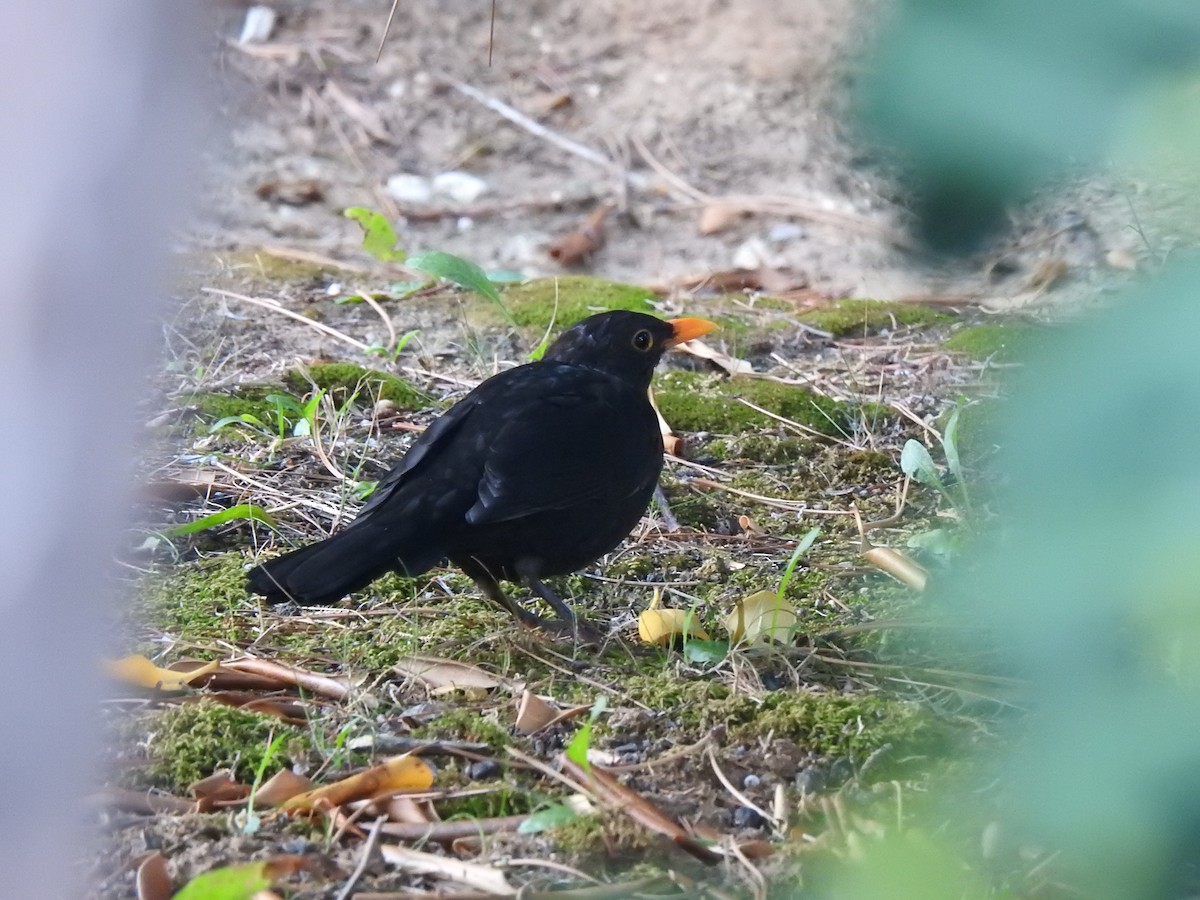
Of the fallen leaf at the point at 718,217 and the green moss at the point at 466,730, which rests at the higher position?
the green moss at the point at 466,730

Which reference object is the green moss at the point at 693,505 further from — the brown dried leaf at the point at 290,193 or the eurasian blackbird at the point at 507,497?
the brown dried leaf at the point at 290,193

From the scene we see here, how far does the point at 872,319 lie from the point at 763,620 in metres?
2.72

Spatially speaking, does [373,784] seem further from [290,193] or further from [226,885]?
[290,193]

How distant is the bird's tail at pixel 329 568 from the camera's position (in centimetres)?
285

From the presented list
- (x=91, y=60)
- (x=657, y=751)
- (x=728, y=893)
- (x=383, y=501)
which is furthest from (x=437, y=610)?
(x=91, y=60)

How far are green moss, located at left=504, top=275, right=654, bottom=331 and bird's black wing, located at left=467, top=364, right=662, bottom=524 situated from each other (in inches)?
64.9

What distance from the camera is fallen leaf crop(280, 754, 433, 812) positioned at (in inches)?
89.1

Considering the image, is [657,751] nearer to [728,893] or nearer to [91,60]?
[728,893]

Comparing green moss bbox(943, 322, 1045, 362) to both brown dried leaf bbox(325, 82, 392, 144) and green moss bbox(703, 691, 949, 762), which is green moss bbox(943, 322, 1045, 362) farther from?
brown dried leaf bbox(325, 82, 392, 144)

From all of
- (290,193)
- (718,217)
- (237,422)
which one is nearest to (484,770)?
(237,422)

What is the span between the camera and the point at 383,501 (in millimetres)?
Result: 3176

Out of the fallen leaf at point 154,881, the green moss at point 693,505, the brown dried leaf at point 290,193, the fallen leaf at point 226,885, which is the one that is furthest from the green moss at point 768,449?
the brown dried leaf at point 290,193

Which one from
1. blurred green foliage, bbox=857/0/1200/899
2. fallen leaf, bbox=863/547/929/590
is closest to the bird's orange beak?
fallen leaf, bbox=863/547/929/590

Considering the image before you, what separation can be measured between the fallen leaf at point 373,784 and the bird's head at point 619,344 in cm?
165
